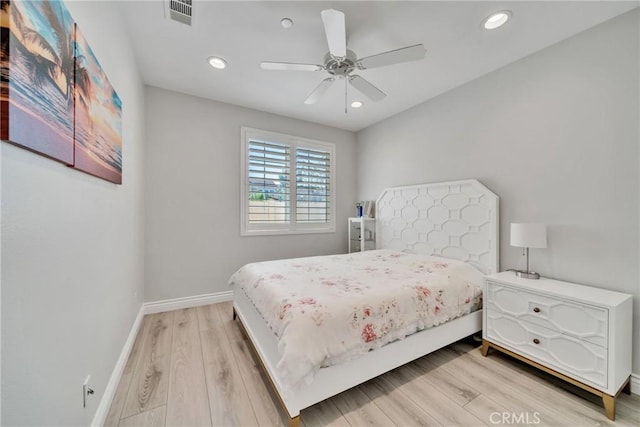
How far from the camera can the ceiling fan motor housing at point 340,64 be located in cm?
198

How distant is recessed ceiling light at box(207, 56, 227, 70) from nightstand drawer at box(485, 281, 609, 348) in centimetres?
329

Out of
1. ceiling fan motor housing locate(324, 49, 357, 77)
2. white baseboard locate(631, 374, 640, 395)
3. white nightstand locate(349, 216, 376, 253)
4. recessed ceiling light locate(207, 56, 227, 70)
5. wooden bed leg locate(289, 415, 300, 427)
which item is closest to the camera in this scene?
wooden bed leg locate(289, 415, 300, 427)

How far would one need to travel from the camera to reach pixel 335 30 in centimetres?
160

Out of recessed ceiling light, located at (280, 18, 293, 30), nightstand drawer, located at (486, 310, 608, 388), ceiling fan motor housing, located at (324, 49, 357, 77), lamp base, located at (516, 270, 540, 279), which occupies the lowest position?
nightstand drawer, located at (486, 310, 608, 388)

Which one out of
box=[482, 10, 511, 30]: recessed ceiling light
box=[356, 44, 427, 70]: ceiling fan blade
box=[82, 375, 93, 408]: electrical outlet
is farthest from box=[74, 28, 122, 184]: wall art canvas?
box=[482, 10, 511, 30]: recessed ceiling light

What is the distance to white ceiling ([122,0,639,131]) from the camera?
1804 mm

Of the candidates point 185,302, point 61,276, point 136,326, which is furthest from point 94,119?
point 185,302

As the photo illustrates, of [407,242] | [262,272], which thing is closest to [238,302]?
[262,272]

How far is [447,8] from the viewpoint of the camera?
1.81m

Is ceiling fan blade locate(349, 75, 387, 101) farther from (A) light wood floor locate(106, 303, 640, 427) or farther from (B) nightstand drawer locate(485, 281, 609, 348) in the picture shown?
(A) light wood floor locate(106, 303, 640, 427)

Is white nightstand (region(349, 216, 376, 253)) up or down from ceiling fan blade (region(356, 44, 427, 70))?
down

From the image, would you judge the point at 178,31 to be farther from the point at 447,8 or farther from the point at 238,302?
the point at 238,302

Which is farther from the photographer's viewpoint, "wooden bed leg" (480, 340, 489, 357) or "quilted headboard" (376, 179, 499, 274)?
"quilted headboard" (376, 179, 499, 274)

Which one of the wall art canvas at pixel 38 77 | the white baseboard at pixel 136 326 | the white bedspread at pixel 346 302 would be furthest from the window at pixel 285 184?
the wall art canvas at pixel 38 77
